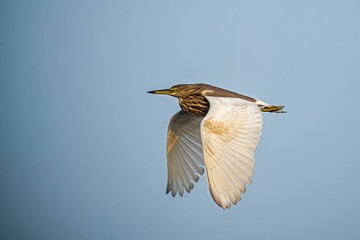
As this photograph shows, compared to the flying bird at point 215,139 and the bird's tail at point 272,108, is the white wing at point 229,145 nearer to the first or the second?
the flying bird at point 215,139

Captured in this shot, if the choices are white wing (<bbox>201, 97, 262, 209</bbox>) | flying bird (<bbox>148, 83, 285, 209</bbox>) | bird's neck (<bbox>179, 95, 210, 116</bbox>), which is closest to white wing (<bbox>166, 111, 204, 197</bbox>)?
flying bird (<bbox>148, 83, 285, 209</bbox>)

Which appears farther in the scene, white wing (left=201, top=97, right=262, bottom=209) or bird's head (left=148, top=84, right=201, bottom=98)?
bird's head (left=148, top=84, right=201, bottom=98)

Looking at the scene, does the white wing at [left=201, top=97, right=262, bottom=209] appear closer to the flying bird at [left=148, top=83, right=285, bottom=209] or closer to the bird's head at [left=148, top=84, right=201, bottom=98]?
the flying bird at [left=148, top=83, right=285, bottom=209]

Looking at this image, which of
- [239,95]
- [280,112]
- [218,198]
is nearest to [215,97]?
[239,95]

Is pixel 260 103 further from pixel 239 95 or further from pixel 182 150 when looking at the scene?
pixel 182 150

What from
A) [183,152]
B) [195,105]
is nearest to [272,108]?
[195,105]

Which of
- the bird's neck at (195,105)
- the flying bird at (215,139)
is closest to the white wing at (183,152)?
the flying bird at (215,139)

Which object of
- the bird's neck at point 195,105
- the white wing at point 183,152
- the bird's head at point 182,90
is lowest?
the white wing at point 183,152
